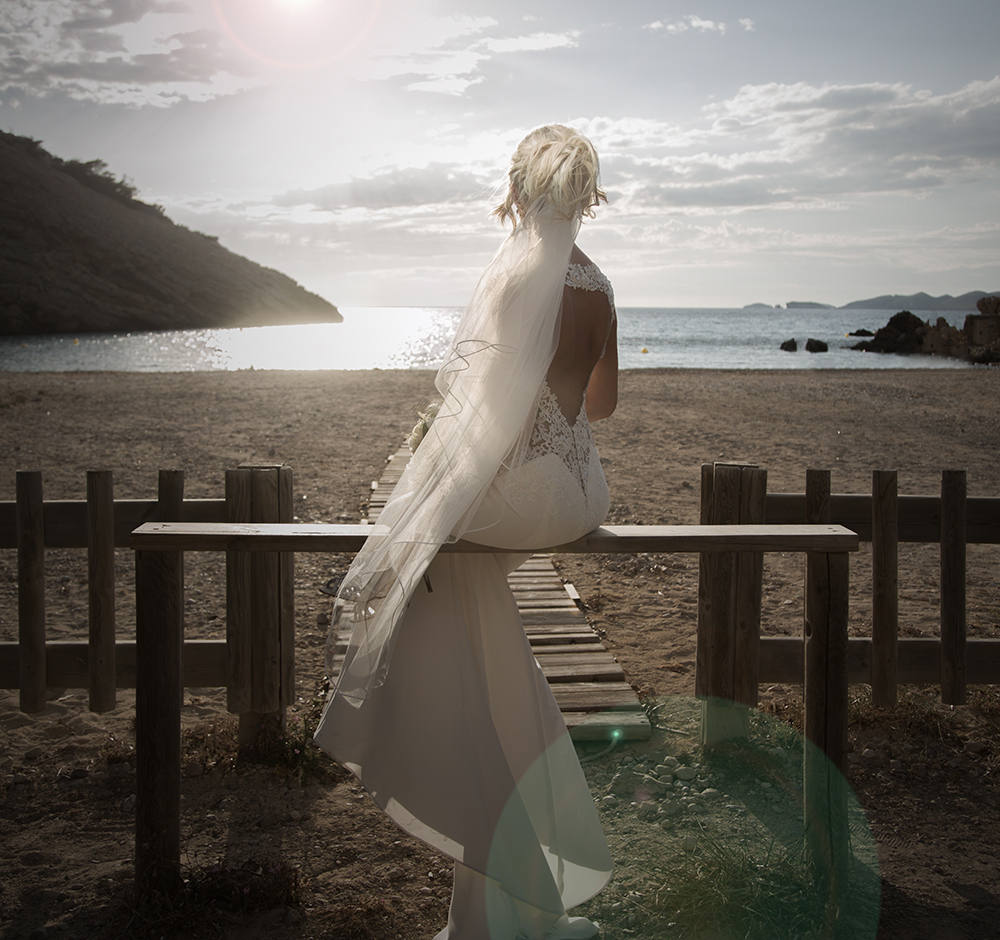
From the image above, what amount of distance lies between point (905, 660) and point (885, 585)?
0.47 metres

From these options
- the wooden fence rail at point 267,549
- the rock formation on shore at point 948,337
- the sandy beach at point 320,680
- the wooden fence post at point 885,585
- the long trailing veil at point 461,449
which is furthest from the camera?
the rock formation on shore at point 948,337

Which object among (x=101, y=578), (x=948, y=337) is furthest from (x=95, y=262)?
(x=101, y=578)

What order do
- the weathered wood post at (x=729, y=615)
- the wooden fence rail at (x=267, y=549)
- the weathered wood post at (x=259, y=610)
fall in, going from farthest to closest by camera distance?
the weathered wood post at (x=729, y=615) < the weathered wood post at (x=259, y=610) < the wooden fence rail at (x=267, y=549)

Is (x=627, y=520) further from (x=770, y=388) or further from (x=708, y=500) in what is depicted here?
(x=770, y=388)

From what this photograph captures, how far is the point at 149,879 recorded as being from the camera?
2697 millimetres

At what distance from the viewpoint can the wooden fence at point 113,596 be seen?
377 centimetres

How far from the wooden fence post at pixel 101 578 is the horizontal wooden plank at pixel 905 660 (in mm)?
3395

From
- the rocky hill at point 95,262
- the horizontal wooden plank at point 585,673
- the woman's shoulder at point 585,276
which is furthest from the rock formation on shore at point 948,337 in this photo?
the rocky hill at point 95,262

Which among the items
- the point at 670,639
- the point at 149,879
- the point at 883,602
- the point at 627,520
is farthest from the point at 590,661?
the point at 627,520

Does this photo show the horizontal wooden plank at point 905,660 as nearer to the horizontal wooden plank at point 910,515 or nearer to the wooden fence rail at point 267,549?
the horizontal wooden plank at point 910,515

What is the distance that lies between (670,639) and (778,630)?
2.59ft

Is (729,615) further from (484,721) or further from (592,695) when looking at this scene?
(484,721)

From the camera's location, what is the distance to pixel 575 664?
184 inches

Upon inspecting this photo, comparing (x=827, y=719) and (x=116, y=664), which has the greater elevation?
(x=827, y=719)
